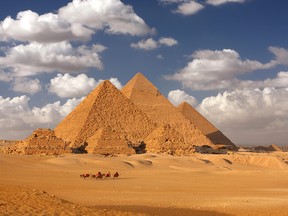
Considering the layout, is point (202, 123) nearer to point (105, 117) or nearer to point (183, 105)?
point (183, 105)

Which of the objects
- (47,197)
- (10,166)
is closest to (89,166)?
(10,166)

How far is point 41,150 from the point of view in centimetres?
4203

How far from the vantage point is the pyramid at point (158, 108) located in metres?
79.6

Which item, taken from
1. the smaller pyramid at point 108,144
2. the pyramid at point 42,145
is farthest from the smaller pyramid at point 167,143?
the pyramid at point 42,145

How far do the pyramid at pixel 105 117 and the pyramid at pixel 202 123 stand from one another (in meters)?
34.1

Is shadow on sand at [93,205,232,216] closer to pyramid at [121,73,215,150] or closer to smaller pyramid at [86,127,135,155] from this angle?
smaller pyramid at [86,127,135,155]

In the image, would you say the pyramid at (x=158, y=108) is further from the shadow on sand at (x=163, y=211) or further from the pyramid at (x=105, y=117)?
the shadow on sand at (x=163, y=211)

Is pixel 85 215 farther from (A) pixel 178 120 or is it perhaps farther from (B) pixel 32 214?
(A) pixel 178 120

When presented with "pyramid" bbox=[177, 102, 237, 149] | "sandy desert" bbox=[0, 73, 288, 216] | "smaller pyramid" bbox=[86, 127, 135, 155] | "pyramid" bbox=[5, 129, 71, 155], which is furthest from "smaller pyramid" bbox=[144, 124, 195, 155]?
"pyramid" bbox=[177, 102, 237, 149]

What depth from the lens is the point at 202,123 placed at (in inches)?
3989

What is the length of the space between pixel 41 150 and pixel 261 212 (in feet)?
107

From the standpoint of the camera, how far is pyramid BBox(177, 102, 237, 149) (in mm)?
99188

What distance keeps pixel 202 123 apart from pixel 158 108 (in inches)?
814

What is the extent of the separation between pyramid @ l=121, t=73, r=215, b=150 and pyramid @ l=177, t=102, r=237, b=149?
15.2 metres
